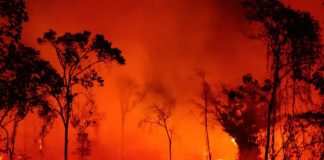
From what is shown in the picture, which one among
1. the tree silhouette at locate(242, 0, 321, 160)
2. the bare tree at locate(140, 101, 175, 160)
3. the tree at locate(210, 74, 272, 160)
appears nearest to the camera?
the tree silhouette at locate(242, 0, 321, 160)

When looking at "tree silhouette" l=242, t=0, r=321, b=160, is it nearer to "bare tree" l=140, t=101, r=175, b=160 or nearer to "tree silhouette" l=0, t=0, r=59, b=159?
"tree silhouette" l=0, t=0, r=59, b=159

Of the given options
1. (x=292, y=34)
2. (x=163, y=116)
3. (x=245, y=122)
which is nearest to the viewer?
(x=292, y=34)

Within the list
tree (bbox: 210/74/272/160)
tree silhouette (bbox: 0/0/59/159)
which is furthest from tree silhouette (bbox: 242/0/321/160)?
tree (bbox: 210/74/272/160)

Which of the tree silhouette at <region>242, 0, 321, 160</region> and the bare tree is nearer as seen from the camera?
the tree silhouette at <region>242, 0, 321, 160</region>

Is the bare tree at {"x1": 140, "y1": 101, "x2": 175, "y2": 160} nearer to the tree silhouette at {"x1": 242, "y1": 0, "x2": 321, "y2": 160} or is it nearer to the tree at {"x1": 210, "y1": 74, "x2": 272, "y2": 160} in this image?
the tree at {"x1": 210, "y1": 74, "x2": 272, "y2": 160}

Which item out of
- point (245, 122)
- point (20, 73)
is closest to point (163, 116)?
point (245, 122)

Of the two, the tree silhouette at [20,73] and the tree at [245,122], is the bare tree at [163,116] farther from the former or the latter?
the tree silhouette at [20,73]

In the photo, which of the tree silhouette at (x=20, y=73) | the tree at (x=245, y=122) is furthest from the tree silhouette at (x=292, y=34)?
the tree at (x=245, y=122)

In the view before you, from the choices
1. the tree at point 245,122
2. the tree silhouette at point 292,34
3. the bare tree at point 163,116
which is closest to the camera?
the tree silhouette at point 292,34

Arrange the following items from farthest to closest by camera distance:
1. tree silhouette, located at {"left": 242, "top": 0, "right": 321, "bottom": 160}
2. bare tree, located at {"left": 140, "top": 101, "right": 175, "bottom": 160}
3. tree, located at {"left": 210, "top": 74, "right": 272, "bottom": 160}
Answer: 1. bare tree, located at {"left": 140, "top": 101, "right": 175, "bottom": 160}
2. tree, located at {"left": 210, "top": 74, "right": 272, "bottom": 160}
3. tree silhouette, located at {"left": 242, "top": 0, "right": 321, "bottom": 160}

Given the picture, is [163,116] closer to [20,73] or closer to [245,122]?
[245,122]

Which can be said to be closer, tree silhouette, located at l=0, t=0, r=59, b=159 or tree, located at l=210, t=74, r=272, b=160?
tree silhouette, located at l=0, t=0, r=59, b=159

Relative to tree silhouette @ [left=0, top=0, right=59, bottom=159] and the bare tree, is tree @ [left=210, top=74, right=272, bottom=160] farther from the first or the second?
tree silhouette @ [left=0, top=0, right=59, bottom=159]

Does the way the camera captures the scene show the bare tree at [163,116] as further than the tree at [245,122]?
Yes
